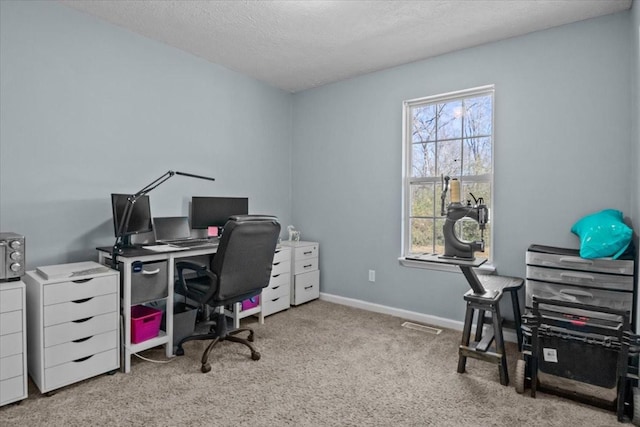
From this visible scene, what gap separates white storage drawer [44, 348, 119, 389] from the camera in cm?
212

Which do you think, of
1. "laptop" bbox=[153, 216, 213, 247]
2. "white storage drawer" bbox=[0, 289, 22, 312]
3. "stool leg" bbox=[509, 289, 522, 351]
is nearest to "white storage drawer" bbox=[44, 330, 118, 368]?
"white storage drawer" bbox=[0, 289, 22, 312]

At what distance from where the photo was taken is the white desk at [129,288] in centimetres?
242

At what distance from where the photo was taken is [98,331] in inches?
91.0

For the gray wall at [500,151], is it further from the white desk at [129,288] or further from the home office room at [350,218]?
the white desk at [129,288]

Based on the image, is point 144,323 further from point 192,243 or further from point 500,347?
point 500,347

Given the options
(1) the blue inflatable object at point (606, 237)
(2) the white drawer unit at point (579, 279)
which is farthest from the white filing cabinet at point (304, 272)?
(1) the blue inflatable object at point (606, 237)

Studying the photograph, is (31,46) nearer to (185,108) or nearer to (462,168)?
(185,108)

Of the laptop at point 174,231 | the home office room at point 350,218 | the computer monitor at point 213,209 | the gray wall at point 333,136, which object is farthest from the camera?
the computer monitor at point 213,209

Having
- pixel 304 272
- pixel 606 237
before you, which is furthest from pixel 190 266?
pixel 606 237

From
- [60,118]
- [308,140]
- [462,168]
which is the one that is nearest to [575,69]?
[462,168]

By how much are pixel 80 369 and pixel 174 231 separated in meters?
1.29

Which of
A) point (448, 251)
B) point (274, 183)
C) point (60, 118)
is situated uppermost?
point (60, 118)

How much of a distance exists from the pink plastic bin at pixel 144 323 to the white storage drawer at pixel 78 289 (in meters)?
0.32

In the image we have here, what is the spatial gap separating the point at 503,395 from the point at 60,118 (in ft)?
11.5
